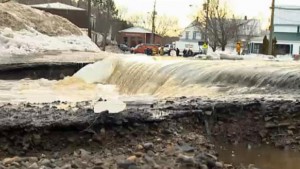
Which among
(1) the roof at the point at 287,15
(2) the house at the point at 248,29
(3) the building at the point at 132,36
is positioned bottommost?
(3) the building at the point at 132,36

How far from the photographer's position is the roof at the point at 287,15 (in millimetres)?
65688

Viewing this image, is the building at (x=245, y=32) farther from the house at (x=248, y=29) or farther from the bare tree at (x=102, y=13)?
the bare tree at (x=102, y=13)

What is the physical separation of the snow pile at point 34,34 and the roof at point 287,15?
33.6 metres

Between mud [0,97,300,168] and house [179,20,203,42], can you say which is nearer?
mud [0,97,300,168]

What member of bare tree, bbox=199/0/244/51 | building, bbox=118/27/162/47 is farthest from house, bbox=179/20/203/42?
bare tree, bbox=199/0/244/51

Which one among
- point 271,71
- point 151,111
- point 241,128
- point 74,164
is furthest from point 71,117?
point 271,71

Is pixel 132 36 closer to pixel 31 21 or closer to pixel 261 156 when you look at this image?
pixel 31 21

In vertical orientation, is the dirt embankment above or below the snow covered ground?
above

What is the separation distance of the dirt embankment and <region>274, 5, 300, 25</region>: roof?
33.6 metres

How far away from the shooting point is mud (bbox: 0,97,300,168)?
6.83 meters

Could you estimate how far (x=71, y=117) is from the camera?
8.48 meters

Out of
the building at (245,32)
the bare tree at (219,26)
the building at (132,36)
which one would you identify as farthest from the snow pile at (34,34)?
the building at (132,36)

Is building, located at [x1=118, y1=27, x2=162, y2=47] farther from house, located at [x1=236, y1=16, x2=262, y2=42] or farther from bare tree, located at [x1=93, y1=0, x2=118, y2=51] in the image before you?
house, located at [x1=236, y1=16, x2=262, y2=42]

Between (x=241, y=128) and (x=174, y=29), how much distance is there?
A: 109m
